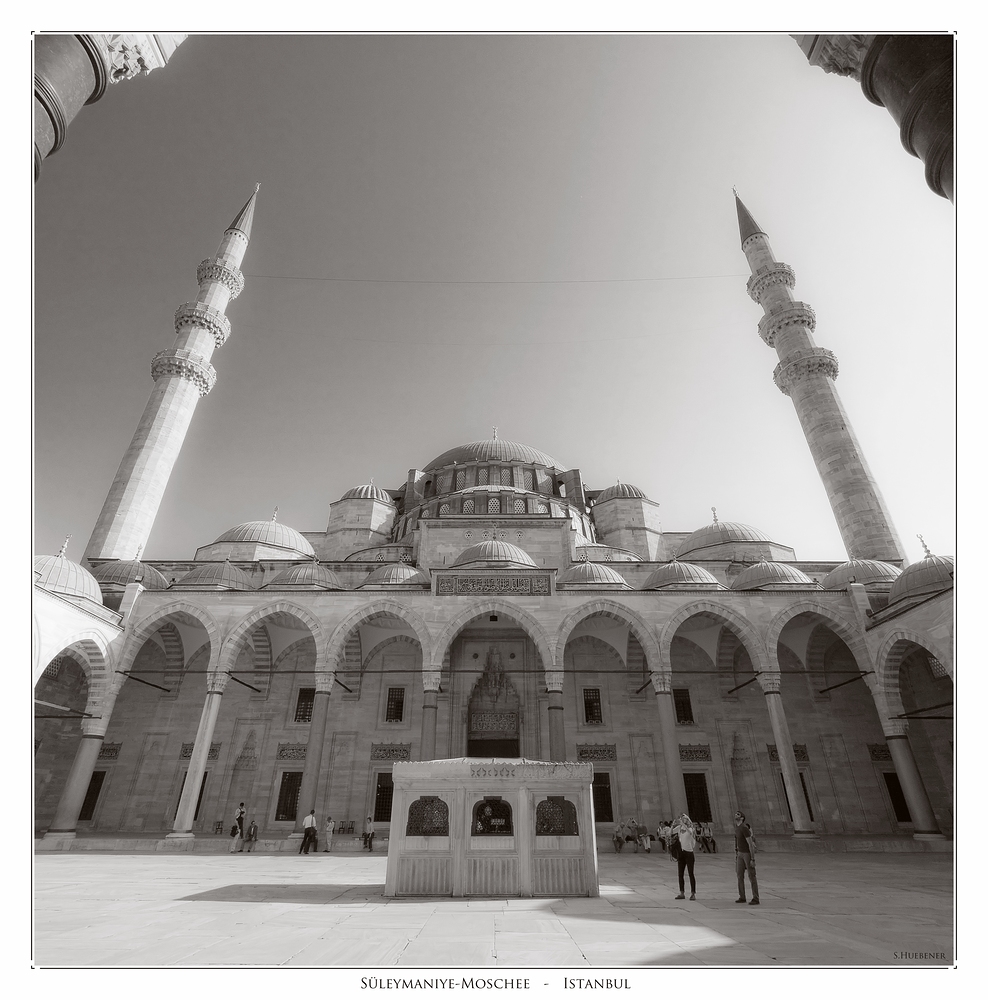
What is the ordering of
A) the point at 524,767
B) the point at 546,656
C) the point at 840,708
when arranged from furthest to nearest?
the point at 840,708 < the point at 546,656 < the point at 524,767

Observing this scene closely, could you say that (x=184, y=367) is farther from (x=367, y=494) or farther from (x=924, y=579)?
(x=924, y=579)

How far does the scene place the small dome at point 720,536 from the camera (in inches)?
879

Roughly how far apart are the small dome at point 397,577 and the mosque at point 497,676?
93 mm

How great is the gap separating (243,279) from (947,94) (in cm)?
2533

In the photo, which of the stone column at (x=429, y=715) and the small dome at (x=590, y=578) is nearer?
the stone column at (x=429, y=715)

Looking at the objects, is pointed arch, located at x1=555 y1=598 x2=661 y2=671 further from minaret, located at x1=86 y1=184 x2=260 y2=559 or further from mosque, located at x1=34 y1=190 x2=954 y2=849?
minaret, located at x1=86 y1=184 x2=260 y2=559

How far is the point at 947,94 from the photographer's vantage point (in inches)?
115

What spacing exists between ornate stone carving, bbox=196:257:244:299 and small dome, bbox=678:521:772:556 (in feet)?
67.9

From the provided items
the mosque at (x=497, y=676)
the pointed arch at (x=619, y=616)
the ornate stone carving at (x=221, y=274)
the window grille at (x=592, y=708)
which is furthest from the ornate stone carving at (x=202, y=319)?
the window grille at (x=592, y=708)

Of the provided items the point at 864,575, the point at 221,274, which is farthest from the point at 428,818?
the point at 221,274

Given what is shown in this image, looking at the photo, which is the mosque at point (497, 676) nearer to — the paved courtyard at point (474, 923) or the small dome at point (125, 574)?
the small dome at point (125, 574)
